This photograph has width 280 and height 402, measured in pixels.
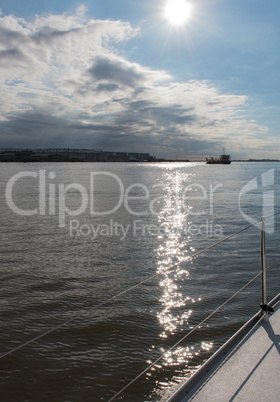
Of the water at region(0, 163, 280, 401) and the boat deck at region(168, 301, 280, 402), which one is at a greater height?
the boat deck at region(168, 301, 280, 402)

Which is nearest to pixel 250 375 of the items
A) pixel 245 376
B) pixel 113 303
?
pixel 245 376

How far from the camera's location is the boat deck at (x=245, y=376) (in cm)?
228

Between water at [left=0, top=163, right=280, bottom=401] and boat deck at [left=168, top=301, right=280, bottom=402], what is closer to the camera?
boat deck at [left=168, top=301, right=280, bottom=402]

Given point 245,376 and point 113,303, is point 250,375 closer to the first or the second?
point 245,376

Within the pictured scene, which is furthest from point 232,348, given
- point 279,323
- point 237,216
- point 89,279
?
point 237,216

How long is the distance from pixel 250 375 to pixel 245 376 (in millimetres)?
43

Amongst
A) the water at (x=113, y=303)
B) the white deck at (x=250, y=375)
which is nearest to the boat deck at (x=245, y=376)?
the white deck at (x=250, y=375)

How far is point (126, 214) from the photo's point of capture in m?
15.3

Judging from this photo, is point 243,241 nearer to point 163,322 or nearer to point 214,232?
point 214,232

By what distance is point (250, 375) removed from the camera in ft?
8.14

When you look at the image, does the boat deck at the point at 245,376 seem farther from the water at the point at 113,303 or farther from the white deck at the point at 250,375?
the water at the point at 113,303

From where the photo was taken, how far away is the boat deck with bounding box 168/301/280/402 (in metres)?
2.28

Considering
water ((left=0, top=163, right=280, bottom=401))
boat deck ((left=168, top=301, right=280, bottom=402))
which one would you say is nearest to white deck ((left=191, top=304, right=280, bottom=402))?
boat deck ((left=168, top=301, right=280, bottom=402))

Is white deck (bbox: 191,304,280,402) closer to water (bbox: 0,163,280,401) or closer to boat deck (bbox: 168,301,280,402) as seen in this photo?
boat deck (bbox: 168,301,280,402)
